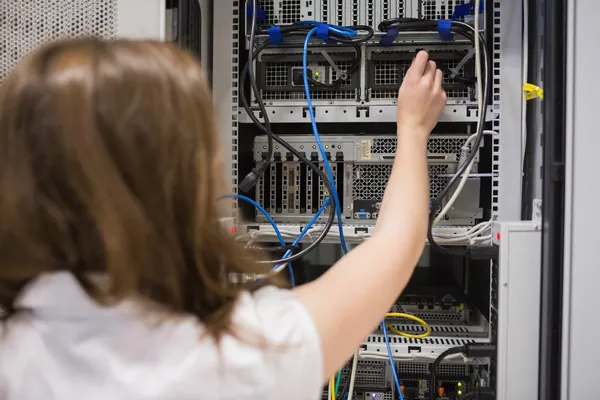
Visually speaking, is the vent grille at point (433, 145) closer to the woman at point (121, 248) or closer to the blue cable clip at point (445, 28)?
the blue cable clip at point (445, 28)

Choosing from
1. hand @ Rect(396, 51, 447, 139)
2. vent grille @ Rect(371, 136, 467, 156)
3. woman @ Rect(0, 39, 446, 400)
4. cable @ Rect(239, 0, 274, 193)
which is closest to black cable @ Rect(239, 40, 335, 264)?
cable @ Rect(239, 0, 274, 193)

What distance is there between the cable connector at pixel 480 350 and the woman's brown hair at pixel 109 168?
0.76 m

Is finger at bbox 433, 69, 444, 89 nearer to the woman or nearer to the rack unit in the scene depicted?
the rack unit

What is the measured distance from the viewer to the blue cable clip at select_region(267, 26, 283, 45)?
1144 mm

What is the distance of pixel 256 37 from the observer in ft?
3.96

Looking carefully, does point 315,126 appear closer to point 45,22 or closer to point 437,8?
point 437,8

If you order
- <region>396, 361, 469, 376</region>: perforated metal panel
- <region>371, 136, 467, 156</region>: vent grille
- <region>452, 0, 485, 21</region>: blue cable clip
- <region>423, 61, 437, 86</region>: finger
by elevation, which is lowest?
<region>396, 361, 469, 376</region>: perforated metal panel

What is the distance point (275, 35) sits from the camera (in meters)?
1.15

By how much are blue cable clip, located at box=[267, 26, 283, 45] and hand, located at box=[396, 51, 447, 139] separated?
15.1 inches

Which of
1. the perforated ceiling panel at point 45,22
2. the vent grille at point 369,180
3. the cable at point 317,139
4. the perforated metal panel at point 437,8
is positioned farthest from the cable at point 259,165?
A: the perforated metal panel at point 437,8

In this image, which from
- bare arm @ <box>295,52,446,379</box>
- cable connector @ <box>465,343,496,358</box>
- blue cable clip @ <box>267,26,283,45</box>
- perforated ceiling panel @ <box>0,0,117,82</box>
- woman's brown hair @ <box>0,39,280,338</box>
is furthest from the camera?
blue cable clip @ <box>267,26,283,45</box>

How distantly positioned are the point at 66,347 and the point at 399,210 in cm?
49

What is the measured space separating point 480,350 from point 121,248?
2.95 ft

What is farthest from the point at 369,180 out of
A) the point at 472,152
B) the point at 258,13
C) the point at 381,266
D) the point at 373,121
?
the point at 381,266
